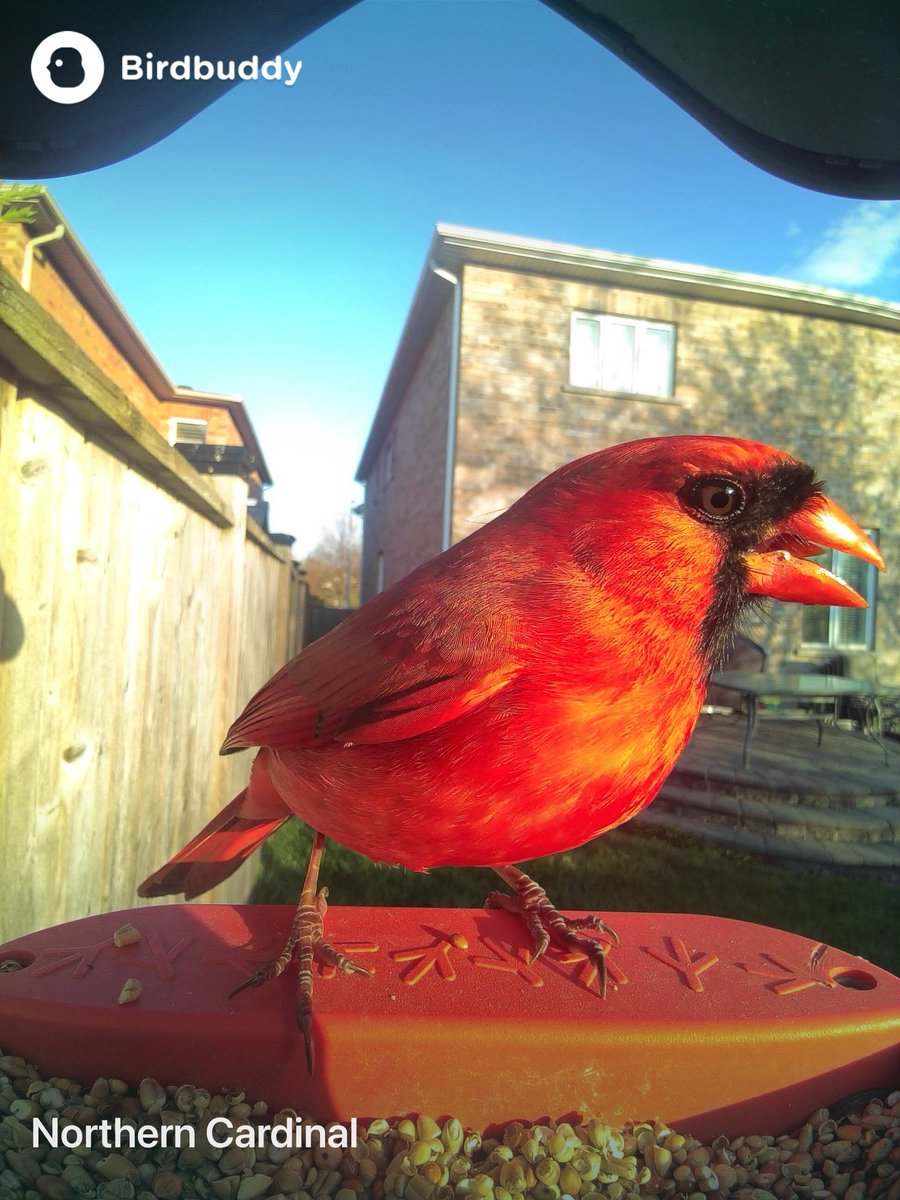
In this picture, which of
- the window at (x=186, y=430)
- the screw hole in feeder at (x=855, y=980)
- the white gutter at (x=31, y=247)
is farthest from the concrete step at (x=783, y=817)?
the white gutter at (x=31, y=247)

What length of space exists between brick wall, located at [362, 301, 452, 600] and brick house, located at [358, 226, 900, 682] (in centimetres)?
9

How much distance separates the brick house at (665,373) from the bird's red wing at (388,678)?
0.54 metres

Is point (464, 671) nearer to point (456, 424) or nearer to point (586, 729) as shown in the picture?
point (586, 729)

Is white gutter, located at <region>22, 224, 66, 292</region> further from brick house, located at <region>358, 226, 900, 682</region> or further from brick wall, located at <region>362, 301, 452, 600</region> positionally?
brick wall, located at <region>362, 301, 452, 600</region>

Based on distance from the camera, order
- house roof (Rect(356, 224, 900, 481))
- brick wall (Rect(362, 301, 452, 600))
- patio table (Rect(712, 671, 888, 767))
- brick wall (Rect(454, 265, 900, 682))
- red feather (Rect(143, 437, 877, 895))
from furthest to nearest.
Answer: brick wall (Rect(362, 301, 452, 600))
brick wall (Rect(454, 265, 900, 682))
house roof (Rect(356, 224, 900, 481))
patio table (Rect(712, 671, 888, 767))
red feather (Rect(143, 437, 877, 895))

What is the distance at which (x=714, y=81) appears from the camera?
47 cm

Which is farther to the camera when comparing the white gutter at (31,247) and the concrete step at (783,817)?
the concrete step at (783,817)

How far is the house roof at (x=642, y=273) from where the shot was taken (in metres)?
0.77

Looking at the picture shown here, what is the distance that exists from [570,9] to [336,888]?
1.46m

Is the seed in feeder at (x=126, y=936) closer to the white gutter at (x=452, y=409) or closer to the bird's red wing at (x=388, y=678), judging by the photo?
the bird's red wing at (x=388, y=678)

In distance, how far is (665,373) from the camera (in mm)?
985

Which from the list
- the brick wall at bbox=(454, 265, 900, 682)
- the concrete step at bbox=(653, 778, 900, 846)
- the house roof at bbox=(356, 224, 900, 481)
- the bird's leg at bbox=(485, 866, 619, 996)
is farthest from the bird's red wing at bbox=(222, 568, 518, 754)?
the concrete step at bbox=(653, 778, 900, 846)

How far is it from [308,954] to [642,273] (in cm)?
87

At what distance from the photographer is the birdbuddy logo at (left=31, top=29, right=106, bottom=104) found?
0.42m
